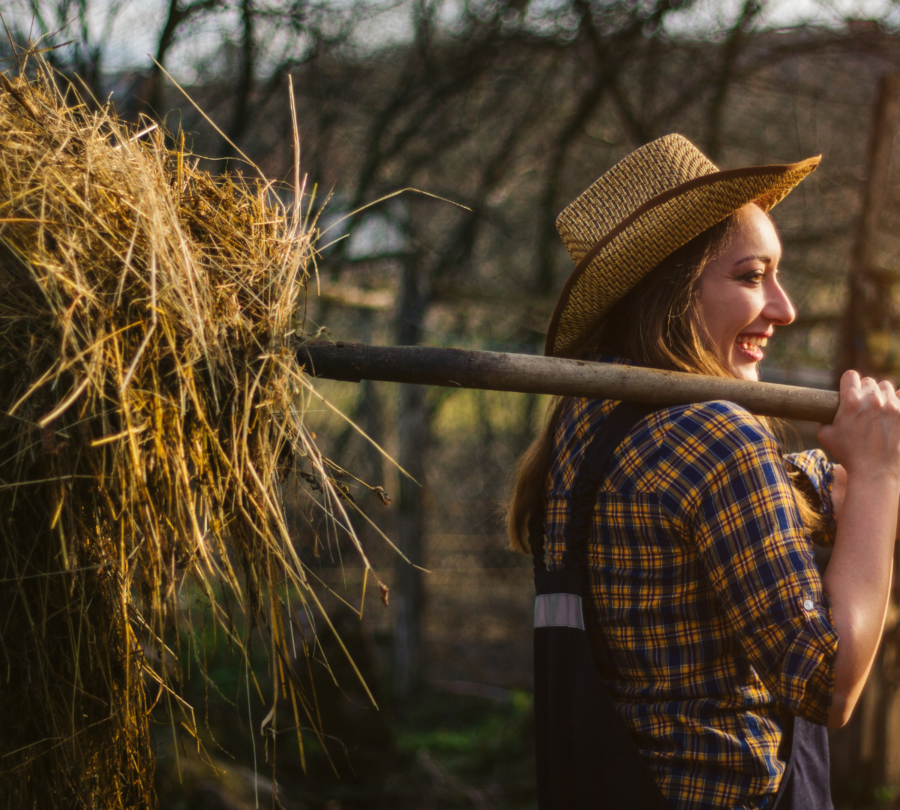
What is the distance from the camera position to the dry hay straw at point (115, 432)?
1027 mm

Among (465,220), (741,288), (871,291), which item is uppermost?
(465,220)

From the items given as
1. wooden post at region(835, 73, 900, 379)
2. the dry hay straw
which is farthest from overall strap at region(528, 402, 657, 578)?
wooden post at region(835, 73, 900, 379)

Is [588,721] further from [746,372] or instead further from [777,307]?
[777,307]

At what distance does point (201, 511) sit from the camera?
44.7 inches

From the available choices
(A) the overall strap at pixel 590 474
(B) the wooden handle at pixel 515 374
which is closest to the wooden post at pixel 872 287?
(B) the wooden handle at pixel 515 374

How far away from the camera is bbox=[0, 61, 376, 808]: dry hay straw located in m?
1.03

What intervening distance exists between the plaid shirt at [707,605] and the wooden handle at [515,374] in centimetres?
7

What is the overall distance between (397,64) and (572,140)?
131 centimetres

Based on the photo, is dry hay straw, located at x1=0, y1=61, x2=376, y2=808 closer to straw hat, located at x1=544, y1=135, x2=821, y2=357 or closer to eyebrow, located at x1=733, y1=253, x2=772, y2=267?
straw hat, located at x1=544, y1=135, x2=821, y2=357

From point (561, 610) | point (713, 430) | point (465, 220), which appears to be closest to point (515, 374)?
point (713, 430)

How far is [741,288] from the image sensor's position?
4.97ft

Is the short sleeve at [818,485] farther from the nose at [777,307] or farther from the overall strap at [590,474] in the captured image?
the overall strap at [590,474]

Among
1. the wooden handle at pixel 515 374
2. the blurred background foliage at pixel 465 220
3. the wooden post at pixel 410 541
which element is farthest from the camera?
the wooden post at pixel 410 541

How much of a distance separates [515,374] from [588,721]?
686mm
